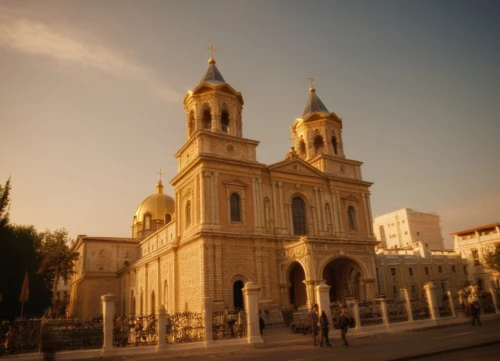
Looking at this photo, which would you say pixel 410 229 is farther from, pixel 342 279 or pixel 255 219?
pixel 255 219

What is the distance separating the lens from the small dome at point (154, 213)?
46156mm

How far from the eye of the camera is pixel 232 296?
2364 centimetres

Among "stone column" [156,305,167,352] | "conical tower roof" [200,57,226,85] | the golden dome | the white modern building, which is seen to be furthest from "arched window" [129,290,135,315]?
the white modern building

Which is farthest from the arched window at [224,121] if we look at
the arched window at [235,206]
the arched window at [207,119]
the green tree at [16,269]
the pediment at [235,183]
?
the green tree at [16,269]

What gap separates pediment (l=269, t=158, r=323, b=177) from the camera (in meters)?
28.4

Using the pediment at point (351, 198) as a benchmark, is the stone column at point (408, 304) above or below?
below

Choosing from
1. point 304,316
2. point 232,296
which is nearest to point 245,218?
point 232,296

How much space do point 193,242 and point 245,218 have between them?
12.0 feet

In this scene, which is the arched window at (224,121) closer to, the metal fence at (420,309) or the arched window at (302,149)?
the arched window at (302,149)

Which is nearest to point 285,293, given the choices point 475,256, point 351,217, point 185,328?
point 351,217

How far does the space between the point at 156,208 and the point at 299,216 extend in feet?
75.8

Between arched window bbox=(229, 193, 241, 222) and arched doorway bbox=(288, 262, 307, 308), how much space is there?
16.4 ft

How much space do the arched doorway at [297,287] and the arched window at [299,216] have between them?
2522mm

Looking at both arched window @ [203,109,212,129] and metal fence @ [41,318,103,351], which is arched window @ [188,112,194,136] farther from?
metal fence @ [41,318,103,351]
